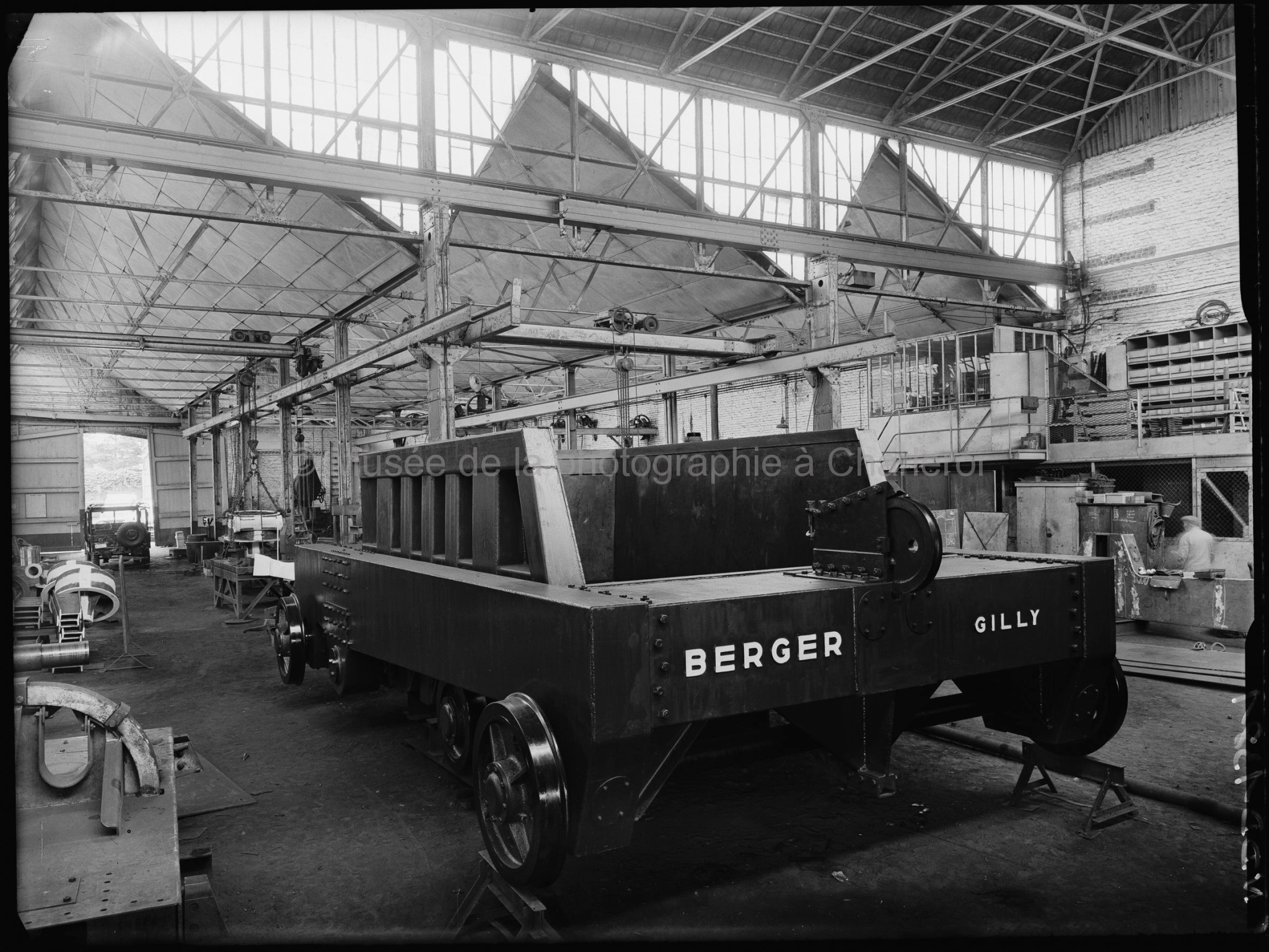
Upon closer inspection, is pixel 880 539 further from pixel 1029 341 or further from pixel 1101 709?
pixel 1029 341

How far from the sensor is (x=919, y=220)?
58.1 feet

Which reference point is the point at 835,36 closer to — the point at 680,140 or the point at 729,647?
the point at 680,140

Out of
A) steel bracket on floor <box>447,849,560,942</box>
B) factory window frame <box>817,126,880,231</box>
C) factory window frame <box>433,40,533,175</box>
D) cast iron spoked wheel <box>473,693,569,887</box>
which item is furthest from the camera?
factory window frame <box>817,126,880,231</box>

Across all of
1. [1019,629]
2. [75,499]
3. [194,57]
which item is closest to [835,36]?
[194,57]

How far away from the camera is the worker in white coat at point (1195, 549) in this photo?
9820mm

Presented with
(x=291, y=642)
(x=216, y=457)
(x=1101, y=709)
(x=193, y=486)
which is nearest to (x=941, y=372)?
(x=1101, y=709)

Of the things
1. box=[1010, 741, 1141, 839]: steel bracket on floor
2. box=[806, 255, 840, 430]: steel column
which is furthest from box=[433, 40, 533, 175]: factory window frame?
box=[1010, 741, 1141, 839]: steel bracket on floor

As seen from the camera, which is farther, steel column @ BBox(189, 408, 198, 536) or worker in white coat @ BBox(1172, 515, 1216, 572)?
steel column @ BBox(189, 408, 198, 536)

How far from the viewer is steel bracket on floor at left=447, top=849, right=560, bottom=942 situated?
291 centimetres

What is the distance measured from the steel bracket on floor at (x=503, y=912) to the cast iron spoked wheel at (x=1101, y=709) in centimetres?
273

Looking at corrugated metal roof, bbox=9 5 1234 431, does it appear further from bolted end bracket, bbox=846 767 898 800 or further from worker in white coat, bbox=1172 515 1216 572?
bolted end bracket, bbox=846 767 898 800

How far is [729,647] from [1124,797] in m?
2.61

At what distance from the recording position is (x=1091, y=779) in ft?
13.3

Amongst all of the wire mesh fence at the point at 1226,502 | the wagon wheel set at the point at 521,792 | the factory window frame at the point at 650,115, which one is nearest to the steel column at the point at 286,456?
the factory window frame at the point at 650,115
